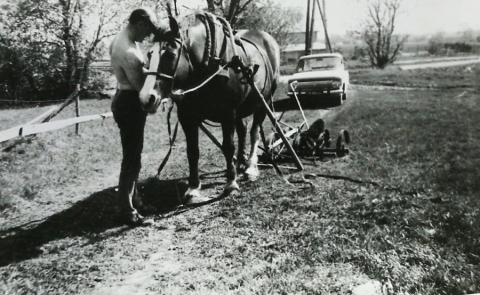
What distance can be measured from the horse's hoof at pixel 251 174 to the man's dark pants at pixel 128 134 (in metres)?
1.93

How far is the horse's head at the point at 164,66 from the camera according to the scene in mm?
3303

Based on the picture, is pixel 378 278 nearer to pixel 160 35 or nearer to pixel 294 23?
pixel 160 35

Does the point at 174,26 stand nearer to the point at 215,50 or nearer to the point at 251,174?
the point at 215,50

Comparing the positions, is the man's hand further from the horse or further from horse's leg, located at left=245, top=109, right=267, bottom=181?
horse's leg, located at left=245, top=109, right=267, bottom=181

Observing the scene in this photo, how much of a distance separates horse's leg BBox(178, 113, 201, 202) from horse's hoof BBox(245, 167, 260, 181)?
97 cm

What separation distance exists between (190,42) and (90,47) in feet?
4.06

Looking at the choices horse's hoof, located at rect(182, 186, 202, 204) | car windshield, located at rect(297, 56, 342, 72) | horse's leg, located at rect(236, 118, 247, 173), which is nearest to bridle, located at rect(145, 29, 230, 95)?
horse's hoof, located at rect(182, 186, 202, 204)

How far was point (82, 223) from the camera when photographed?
4.02m

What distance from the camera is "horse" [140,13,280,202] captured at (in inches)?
139

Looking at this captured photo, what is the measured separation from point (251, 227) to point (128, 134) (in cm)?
149

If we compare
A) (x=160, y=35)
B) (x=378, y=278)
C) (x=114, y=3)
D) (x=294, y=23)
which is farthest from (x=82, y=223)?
(x=294, y=23)

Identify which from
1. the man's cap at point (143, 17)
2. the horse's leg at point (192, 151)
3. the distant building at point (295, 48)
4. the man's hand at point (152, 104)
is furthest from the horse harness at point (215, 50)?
the distant building at point (295, 48)

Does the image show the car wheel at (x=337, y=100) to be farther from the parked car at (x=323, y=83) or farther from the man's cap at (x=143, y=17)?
the man's cap at (x=143, y=17)

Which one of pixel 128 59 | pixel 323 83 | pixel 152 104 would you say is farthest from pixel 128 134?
pixel 323 83
